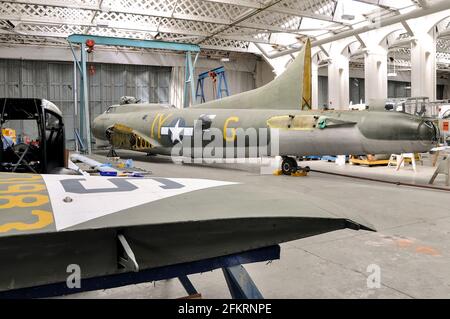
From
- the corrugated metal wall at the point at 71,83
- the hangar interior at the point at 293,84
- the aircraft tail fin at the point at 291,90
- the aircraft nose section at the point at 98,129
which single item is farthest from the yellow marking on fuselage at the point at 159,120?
the corrugated metal wall at the point at 71,83

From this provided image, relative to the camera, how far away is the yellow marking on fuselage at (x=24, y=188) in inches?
74.0

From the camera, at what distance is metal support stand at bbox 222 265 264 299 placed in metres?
1.96

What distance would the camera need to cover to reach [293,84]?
383 inches

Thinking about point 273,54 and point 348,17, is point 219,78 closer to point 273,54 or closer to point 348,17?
point 273,54

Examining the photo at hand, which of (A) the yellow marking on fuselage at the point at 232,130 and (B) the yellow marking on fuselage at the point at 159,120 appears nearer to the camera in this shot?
(A) the yellow marking on fuselage at the point at 232,130

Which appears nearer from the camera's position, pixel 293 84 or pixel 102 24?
pixel 293 84

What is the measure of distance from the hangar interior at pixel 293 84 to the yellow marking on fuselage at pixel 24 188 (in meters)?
0.76

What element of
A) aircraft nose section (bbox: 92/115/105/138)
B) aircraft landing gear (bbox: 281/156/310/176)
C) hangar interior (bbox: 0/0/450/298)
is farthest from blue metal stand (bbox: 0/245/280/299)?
aircraft nose section (bbox: 92/115/105/138)

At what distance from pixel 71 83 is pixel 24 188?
22563 mm

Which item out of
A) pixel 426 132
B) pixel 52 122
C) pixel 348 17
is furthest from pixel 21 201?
pixel 348 17

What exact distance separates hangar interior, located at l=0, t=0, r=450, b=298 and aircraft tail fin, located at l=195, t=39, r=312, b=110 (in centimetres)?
32

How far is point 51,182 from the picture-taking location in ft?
7.09

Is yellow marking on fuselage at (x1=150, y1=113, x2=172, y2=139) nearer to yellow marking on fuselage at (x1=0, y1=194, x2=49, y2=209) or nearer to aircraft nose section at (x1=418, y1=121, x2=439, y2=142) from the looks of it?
aircraft nose section at (x1=418, y1=121, x2=439, y2=142)

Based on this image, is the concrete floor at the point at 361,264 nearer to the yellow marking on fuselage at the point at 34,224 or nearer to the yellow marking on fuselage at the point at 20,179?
the yellow marking on fuselage at the point at 20,179
